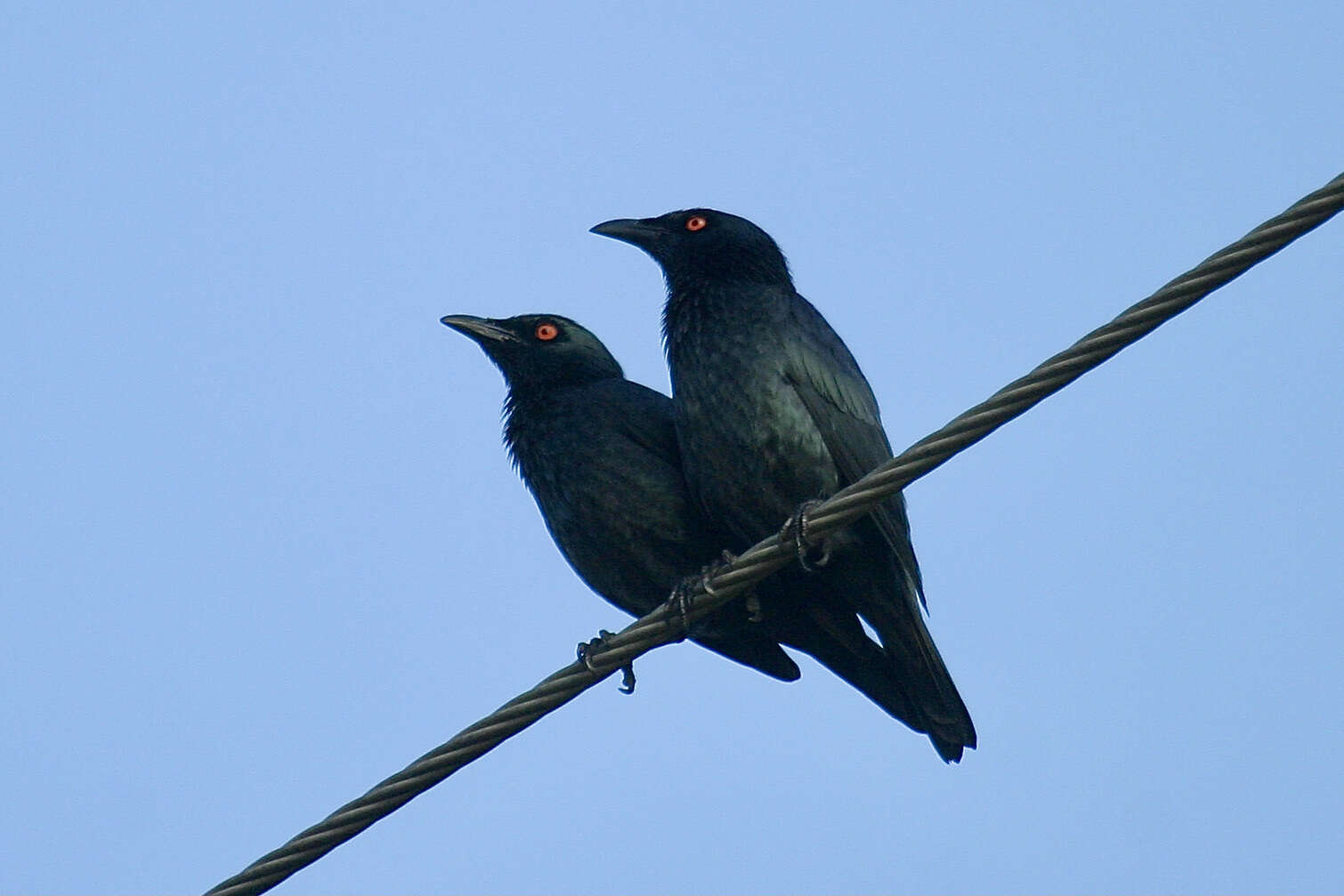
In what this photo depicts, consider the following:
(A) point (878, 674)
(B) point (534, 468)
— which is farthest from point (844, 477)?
(B) point (534, 468)

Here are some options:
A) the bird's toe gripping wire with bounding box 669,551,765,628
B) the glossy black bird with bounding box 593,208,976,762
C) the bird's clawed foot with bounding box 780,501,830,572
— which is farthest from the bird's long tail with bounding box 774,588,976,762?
the bird's toe gripping wire with bounding box 669,551,765,628

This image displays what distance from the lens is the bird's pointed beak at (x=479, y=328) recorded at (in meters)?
9.03

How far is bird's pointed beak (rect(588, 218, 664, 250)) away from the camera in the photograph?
8766 mm

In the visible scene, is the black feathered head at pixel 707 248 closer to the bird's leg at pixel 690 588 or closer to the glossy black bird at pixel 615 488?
the glossy black bird at pixel 615 488

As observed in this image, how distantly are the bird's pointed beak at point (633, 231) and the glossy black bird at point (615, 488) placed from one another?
63 cm

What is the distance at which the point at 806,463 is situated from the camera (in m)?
7.39

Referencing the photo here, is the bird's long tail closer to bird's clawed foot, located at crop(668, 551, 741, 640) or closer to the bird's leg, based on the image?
the bird's leg

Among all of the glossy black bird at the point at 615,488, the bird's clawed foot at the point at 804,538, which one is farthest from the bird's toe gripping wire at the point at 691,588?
the glossy black bird at the point at 615,488

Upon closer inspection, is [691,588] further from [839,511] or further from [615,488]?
[839,511]

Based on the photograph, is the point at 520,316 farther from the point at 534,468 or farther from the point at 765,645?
the point at 765,645

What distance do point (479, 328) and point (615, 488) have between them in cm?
163

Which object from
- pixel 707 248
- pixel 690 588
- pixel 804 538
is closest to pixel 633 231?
pixel 707 248

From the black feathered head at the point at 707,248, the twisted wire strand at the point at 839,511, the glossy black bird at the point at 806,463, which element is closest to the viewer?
the twisted wire strand at the point at 839,511

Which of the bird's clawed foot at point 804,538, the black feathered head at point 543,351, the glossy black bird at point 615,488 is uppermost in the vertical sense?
the black feathered head at point 543,351
